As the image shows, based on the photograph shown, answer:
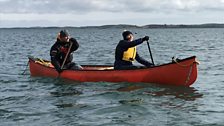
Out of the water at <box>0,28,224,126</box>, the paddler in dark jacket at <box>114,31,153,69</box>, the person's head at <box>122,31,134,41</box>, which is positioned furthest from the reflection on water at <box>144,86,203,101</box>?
the person's head at <box>122,31,134,41</box>

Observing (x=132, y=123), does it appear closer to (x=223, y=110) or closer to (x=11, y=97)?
(x=223, y=110)

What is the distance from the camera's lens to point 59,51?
15.7m

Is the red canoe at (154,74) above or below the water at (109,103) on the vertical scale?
above

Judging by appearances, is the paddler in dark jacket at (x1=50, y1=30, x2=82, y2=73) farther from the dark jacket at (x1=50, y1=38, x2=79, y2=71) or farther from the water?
the water

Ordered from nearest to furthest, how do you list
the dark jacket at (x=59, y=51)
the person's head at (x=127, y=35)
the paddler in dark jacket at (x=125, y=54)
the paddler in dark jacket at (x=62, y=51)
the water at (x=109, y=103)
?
the water at (x=109, y=103), the person's head at (x=127, y=35), the paddler in dark jacket at (x=125, y=54), the paddler in dark jacket at (x=62, y=51), the dark jacket at (x=59, y=51)

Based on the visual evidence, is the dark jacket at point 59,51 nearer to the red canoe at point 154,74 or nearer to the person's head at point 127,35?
the red canoe at point 154,74

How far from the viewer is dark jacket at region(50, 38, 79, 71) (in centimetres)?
1541

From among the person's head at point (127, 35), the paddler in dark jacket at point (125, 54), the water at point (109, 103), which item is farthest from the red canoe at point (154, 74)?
the person's head at point (127, 35)

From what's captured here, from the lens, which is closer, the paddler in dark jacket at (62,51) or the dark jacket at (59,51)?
the paddler in dark jacket at (62,51)

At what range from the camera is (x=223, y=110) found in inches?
425

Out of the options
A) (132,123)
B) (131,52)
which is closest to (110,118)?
(132,123)

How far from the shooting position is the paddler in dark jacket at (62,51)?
15.3 metres

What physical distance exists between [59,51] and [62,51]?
106 mm

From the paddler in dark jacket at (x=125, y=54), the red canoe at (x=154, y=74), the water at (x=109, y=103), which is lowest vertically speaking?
the water at (x=109, y=103)
